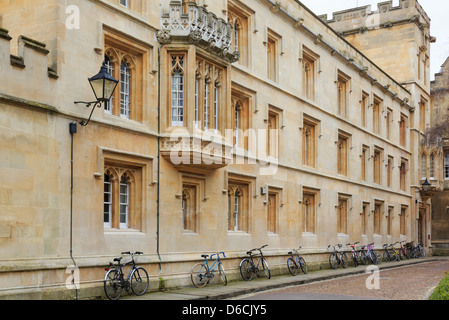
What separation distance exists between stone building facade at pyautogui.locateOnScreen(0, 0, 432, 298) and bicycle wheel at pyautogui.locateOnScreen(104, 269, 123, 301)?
0.80 feet

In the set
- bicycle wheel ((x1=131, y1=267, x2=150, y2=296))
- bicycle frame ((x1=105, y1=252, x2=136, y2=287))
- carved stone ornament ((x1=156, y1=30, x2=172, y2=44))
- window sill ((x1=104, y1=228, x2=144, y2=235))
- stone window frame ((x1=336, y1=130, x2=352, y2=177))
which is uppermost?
carved stone ornament ((x1=156, y1=30, x2=172, y2=44))

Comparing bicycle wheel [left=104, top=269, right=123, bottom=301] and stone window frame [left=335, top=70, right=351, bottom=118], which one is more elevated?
stone window frame [left=335, top=70, right=351, bottom=118]

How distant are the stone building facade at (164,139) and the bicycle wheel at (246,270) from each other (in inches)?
9.0

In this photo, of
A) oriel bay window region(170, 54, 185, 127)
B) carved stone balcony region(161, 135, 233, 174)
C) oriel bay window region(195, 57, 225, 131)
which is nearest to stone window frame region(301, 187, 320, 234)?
oriel bay window region(195, 57, 225, 131)

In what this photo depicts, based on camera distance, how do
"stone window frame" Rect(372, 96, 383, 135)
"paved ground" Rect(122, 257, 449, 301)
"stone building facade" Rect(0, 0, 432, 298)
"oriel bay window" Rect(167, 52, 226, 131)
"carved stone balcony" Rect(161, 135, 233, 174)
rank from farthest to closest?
"stone window frame" Rect(372, 96, 383, 135) → "oriel bay window" Rect(167, 52, 226, 131) → "carved stone balcony" Rect(161, 135, 233, 174) → "paved ground" Rect(122, 257, 449, 301) → "stone building facade" Rect(0, 0, 432, 298)

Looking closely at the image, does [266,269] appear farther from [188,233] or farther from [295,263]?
[188,233]

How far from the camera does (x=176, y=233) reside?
1686cm

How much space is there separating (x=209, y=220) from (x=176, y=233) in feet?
5.95

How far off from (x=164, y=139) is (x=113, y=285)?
4.41m

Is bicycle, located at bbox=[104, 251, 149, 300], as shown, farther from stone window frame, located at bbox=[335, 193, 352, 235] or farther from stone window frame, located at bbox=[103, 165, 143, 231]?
stone window frame, located at bbox=[335, 193, 352, 235]

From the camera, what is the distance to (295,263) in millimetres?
22625

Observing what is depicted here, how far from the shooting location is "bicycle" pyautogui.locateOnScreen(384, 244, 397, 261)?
113ft

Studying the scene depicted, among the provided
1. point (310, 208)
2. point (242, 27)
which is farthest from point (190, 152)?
point (310, 208)
